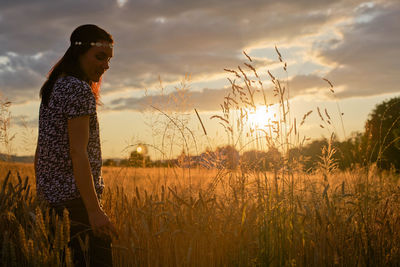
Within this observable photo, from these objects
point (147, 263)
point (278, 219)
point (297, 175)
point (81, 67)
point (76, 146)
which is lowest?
point (147, 263)

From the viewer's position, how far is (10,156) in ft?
16.4

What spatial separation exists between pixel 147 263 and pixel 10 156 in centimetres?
317

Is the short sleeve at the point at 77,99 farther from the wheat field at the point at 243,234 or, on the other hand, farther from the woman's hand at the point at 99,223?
the wheat field at the point at 243,234

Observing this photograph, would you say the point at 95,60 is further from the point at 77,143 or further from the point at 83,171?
the point at 83,171

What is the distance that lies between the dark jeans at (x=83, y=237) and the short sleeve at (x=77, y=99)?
1.67 feet

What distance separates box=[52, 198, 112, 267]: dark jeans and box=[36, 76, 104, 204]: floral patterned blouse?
5 centimetres

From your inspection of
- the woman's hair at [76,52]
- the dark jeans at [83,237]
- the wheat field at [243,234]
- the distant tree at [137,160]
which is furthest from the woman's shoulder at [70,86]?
the distant tree at [137,160]

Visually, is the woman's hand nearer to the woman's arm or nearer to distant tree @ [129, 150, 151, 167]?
the woman's arm

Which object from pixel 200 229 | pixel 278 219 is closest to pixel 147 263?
pixel 200 229

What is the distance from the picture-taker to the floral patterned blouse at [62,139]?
2.14 m

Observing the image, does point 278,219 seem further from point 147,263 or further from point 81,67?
point 81,67

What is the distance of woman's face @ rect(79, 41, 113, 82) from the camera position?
7.81ft

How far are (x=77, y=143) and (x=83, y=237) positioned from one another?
61 cm

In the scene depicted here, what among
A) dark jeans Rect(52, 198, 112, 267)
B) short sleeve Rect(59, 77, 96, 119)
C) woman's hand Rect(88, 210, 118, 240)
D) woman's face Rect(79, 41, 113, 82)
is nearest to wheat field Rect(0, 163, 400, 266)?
dark jeans Rect(52, 198, 112, 267)
